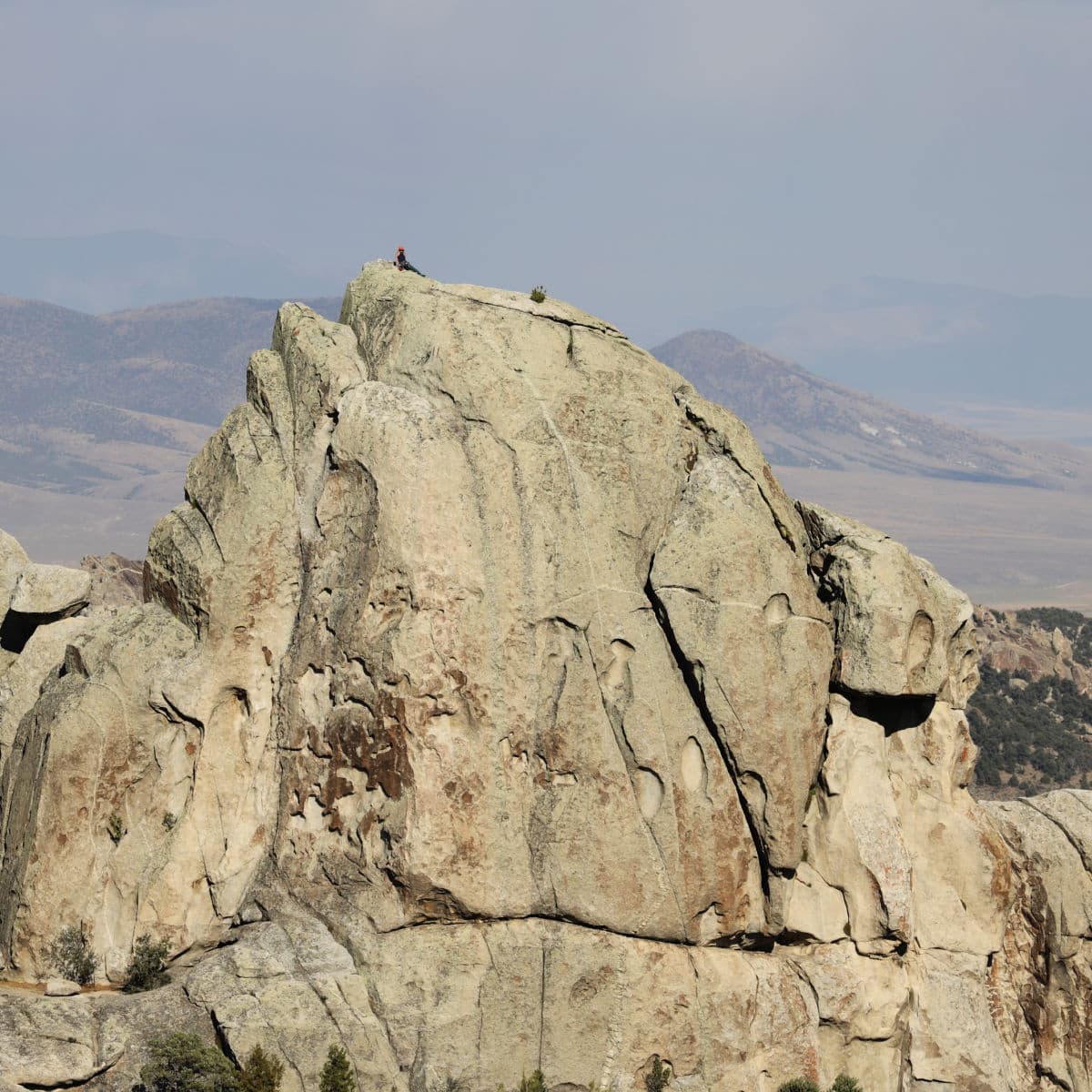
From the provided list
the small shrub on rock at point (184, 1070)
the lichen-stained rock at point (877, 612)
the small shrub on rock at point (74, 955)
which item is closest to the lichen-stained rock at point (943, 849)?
the lichen-stained rock at point (877, 612)

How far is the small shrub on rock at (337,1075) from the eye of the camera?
32.5m

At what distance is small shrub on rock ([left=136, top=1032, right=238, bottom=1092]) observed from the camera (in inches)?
1235

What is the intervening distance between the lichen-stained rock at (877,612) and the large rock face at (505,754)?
0.11m

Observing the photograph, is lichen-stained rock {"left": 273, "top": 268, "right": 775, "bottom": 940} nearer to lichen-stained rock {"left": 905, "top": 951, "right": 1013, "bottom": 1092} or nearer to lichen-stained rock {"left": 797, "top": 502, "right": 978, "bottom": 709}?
lichen-stained rock {"left": 797, "top": 502, "right": 978, "bottom": 709}

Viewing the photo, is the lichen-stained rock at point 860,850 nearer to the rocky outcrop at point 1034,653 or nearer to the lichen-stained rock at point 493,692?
the lichen-stained rock at point 493,692

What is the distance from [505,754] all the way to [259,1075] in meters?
9.60

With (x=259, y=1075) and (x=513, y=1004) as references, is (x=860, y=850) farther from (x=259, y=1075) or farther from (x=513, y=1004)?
(x=259, y=1075)

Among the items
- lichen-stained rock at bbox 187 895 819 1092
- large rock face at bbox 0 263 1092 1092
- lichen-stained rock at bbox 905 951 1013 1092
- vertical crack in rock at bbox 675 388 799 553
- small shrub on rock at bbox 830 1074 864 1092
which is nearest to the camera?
lichen-stained rock at bbox 187 895 819 1092

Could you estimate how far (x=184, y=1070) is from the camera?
31.5m

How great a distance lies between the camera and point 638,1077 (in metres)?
35.8

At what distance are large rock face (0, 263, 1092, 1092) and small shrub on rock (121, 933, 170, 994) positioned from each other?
28.3 inches

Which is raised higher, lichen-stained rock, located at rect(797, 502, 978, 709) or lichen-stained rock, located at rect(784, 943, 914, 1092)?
lichen-stained rock, located at rect(797, 502, 978, 709)

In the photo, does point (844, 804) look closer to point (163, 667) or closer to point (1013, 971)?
point (1013, 971)

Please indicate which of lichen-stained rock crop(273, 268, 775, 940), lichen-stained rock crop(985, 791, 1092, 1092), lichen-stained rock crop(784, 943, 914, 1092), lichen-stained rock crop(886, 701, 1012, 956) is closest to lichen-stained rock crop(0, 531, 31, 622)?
lichen-stained rock crop(273, 268, 775, 940)
